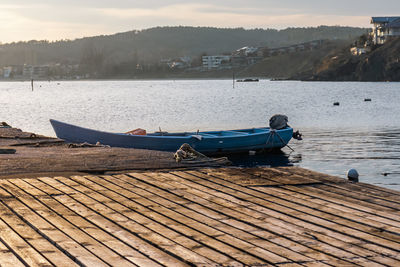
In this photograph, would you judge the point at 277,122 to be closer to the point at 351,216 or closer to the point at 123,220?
the point at 351,216

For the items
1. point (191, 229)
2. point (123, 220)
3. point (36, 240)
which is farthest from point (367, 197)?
point (36, 240)

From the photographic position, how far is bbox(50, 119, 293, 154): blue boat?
83.1 ft

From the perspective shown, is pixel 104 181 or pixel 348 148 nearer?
pixel 104 181

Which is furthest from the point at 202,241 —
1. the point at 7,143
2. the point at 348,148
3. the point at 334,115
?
the point at 334,115

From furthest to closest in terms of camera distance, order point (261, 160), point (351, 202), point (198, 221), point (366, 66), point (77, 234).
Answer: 1. point (366, 66)
2. point (261, 160)
3. point (351, 202)
4. point (198, 221)
5. point (77, 234)

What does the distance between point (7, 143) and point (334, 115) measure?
47626 mm

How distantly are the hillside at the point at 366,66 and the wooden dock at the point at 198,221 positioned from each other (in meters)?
159

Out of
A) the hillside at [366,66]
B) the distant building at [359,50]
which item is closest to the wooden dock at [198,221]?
the hillside at [366,66]

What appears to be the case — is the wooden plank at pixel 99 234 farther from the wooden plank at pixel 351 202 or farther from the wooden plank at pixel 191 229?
the wooden plank at pixel 351 202

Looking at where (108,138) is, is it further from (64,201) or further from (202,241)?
(202,241)

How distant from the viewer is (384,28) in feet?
597

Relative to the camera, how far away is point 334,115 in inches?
2405

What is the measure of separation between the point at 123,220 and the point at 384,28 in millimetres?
186524

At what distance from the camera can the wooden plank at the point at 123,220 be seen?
5.82 m
